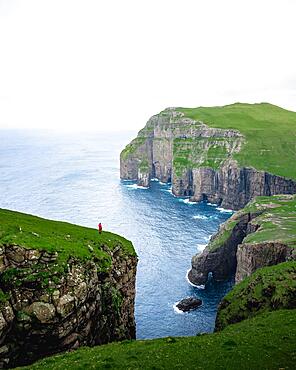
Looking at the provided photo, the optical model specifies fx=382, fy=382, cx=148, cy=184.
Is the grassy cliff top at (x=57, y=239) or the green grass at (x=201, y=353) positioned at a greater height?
the grassy cliff top at (x=57, y=239)

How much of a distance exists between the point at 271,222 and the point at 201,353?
8715cm

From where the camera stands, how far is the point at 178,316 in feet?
302

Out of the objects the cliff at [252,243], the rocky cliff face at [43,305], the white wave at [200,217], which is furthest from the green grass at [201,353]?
the white wave at [200,217]

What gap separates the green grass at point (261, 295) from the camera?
50.2 metres

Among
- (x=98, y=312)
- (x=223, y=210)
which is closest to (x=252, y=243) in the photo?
(x=98, y=312)

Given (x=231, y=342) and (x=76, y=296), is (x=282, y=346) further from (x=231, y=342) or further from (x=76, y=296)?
(x=76, y=296)

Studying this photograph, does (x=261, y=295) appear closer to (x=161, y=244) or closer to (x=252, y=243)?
(x=252, y=243)

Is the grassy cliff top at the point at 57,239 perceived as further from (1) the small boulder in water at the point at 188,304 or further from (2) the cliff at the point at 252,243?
(2) the cliff at the point at 252,243

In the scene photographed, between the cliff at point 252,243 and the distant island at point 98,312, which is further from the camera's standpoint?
the cliff at point 252,243

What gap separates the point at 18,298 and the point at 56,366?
7.97 metres

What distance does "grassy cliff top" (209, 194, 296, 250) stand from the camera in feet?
328

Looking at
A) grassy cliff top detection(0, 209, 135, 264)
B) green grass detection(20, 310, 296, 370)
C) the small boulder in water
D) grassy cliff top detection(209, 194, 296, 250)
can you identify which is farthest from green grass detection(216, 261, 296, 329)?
the small boulder in water

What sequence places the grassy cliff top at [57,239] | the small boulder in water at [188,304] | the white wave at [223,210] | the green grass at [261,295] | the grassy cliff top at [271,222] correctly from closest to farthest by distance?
the grassy cliff top at [57,239] < the green grass at [261,295] < the small boulder in water at [188,304] < the grassy cliff top at [271,222] < the white wave at [223,210]

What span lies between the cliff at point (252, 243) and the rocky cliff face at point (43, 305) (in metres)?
60.8
